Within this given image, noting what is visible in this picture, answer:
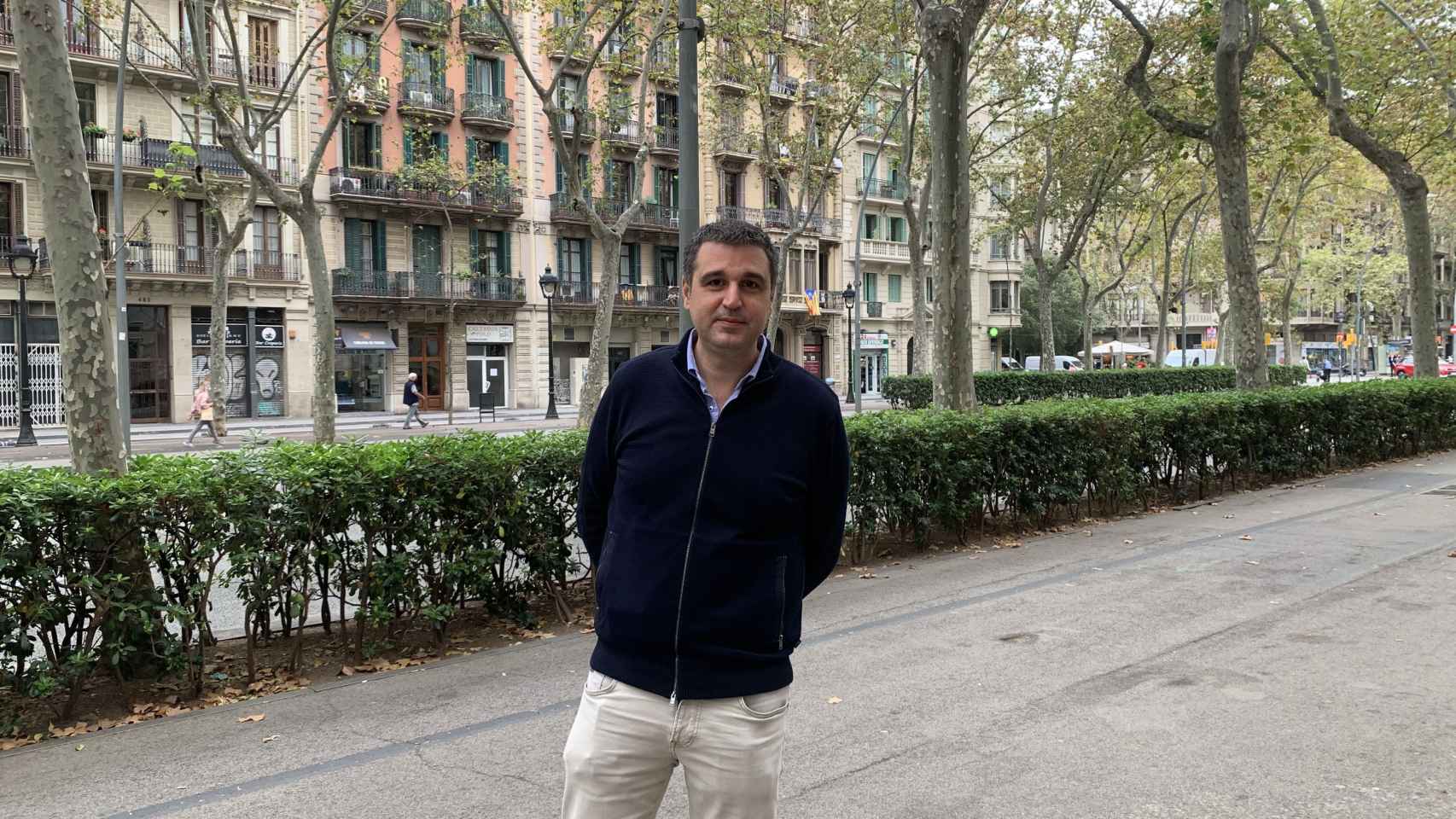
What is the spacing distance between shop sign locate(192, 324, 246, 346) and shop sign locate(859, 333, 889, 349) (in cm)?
2917

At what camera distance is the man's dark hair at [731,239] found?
2455 mm

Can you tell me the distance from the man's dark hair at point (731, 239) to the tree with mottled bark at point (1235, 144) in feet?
49.6

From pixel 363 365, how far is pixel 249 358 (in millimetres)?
Result: 4073

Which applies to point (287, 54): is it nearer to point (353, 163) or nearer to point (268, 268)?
point (353, 163)

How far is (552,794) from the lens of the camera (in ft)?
13.3

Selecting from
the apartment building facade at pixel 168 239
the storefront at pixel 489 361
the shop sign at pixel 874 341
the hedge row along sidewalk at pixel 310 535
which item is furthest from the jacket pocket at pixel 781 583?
the shop sign at pixel 874 341

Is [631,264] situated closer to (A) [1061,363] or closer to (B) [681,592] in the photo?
(A) [1061,363]

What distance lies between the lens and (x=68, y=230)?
5.62m

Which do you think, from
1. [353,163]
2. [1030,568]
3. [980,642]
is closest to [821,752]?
[980,642]

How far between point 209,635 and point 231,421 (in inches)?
1180

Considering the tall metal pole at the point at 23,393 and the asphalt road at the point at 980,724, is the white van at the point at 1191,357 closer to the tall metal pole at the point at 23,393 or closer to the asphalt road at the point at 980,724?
Answer: the tall metal pole at the point at 23,393

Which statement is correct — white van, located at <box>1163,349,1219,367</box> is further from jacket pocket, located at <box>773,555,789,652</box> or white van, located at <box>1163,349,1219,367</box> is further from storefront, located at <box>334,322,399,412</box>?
jacket pocket, located at <box>773,555,789,652</box>

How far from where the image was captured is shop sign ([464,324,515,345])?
39.6 metres

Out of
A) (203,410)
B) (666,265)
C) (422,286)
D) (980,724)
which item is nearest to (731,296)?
(980,724)
